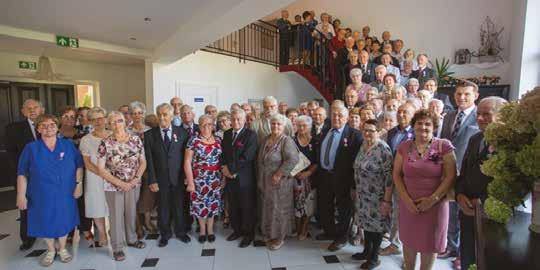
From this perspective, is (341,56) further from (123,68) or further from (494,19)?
(123,68)

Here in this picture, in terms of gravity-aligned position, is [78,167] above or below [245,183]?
above

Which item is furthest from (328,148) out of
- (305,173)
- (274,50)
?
(274,50)

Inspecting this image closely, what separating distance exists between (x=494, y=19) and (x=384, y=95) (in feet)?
16.8

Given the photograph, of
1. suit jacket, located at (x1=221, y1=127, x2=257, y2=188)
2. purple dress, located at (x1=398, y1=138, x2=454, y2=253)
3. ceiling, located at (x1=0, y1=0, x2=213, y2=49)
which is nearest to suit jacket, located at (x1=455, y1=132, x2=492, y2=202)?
purple dress, located at (x1=398, y1=138, x2=454, y2=253)

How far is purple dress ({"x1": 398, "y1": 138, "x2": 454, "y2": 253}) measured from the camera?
83.7 inches

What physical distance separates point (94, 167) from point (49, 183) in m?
0.40

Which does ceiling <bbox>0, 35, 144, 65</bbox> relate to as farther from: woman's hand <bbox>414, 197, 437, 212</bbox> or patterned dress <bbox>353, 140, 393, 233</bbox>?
woman's hand <bbox>414, 197, 437, 212</bbox>

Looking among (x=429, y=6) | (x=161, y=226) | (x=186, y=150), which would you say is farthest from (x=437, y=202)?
(x=429, y=6)

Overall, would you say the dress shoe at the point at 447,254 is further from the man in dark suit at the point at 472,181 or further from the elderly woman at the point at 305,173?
the elderly woman at the point at 305,173

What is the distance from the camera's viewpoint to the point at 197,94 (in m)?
7.21

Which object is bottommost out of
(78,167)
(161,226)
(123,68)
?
(161,226)

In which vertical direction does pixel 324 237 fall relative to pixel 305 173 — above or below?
below

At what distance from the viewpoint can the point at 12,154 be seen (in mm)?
3359

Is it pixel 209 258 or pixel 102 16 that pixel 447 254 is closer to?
pixel 209 258
